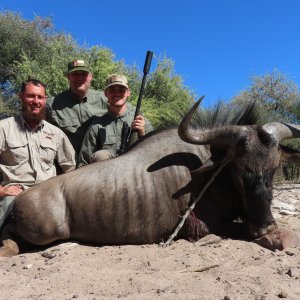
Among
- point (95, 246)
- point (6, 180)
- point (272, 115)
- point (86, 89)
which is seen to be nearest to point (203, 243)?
point (95, 246)

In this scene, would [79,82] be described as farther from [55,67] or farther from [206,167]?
[55,67]

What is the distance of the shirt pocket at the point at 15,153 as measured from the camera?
183 inches

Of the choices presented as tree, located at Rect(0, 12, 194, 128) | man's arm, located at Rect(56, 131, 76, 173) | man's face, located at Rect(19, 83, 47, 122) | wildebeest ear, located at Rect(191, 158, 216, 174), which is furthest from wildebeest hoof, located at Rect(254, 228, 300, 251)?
tree, located at Rect(0, 12, 194, 128)

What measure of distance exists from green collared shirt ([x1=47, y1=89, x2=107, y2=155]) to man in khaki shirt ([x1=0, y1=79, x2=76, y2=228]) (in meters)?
1.14

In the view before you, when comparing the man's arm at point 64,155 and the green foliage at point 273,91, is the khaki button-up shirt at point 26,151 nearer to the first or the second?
the man's arm at point 64,155

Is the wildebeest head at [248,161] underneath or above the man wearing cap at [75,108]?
underneath

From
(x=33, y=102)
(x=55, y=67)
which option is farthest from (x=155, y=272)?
(x=55, y=67)

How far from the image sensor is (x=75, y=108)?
6496 mm

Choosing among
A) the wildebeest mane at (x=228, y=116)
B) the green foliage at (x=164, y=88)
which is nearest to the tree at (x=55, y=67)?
the green foliage at (x=164, y=88)

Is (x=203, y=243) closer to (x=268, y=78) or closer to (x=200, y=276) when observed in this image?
(x=200, y=276)

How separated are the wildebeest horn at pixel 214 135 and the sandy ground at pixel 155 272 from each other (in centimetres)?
90

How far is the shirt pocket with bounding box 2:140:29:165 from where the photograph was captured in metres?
4.65

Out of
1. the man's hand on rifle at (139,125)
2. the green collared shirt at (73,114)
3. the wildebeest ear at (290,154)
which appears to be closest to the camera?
Result: the wildebeest ear at (290,154)

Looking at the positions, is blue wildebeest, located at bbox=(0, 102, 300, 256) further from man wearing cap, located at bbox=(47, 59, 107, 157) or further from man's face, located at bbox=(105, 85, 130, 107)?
man wearing cap, located at bbox=(47, 59, 107, 157)
